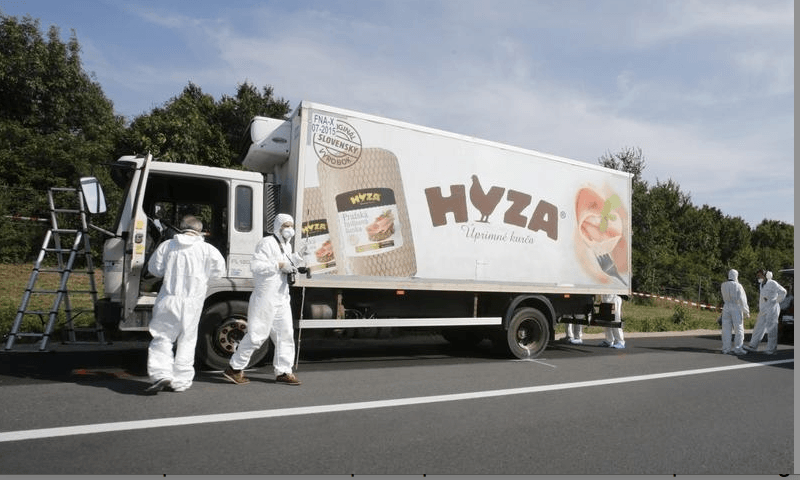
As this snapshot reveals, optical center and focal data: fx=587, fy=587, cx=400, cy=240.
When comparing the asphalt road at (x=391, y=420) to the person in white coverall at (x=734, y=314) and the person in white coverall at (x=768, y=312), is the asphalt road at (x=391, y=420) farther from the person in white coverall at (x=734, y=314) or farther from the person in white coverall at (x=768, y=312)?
the person in white coverall at (x=768, y=312)

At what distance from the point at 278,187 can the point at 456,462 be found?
452 centimetres

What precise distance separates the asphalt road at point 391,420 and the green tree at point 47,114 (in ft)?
46.5

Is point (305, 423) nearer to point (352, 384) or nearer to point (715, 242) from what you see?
point (352, 384)

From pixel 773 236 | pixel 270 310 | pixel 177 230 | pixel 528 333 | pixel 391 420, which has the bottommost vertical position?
pixel 391 420

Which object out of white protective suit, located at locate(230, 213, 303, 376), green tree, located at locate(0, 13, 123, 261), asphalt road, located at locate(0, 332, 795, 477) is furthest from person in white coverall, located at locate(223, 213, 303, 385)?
green tree, located at locate(0, 13, 123, 261)

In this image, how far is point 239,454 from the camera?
12.7ft

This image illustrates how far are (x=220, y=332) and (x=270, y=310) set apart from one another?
34.5 inches

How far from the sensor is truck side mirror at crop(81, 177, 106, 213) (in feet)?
22.9

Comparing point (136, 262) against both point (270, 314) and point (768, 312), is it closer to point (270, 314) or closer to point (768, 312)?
point (270, 314)

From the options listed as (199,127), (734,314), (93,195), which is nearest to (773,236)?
(734,314)

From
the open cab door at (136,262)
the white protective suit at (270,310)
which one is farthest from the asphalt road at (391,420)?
the open cab door at (136,262)

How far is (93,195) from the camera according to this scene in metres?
7.02

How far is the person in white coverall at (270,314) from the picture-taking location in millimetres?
6062

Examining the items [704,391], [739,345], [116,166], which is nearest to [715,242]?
[739,345]
